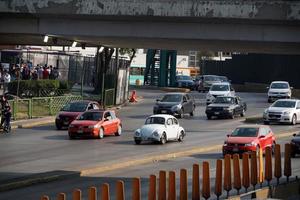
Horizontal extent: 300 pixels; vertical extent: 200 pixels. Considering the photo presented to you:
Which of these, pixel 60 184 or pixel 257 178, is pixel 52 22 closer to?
pixel 60 184

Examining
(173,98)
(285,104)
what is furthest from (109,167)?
(173,98)

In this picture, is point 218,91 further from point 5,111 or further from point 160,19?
point 160,19

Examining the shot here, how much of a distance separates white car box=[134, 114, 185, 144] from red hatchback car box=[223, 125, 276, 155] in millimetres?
4682

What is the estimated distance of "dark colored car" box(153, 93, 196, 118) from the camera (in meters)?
49.5

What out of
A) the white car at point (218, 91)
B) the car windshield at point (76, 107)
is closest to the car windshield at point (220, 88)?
the white car at point (218, 91)

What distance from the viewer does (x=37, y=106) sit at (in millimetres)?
48625

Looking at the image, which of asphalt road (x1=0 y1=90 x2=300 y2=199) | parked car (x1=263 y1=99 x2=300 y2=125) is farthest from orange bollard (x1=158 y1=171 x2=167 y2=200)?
parked car (x1=263 y1=99 x2=300 y2=125)

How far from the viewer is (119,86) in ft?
200

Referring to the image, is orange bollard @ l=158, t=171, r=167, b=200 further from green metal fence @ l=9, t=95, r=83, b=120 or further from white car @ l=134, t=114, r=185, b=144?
green metal fence @ l=9, t=95, r=83, b=120

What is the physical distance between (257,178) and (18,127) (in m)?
24.1

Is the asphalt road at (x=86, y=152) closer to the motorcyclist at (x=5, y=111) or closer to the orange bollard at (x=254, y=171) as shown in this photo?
the motorcyclist at (x=5, y=111)

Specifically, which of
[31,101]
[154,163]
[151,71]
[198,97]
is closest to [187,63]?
[151,71]

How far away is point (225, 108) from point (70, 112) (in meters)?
11.4

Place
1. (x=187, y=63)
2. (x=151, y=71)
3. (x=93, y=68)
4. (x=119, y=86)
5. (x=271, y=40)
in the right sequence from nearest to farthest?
(x=271, y=40)
(x=119, y=86)
(x=93, y=68)
(x=151, y=71)
(x=187, y=63)
